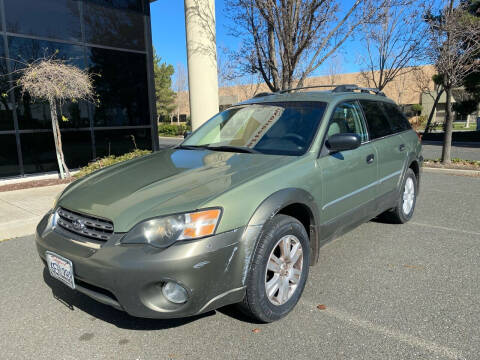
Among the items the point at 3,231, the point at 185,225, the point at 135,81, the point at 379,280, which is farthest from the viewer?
the point at 135,81

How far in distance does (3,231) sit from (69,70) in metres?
4.77

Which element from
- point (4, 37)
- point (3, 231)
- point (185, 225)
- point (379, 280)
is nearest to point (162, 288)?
point (185, 225)

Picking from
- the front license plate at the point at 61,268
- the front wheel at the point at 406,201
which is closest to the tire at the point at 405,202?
the front wheel at the point at 406,201

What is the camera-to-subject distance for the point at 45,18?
31.0 ft

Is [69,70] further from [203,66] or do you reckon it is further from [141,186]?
[141,186]

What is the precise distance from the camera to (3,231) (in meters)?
5.13

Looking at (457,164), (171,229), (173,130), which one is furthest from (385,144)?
(173,130)

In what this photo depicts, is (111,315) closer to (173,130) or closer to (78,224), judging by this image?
(78,224)

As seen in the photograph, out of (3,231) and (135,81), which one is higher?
(135,81)

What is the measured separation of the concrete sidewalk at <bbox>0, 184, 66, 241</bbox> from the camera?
17.1 ft

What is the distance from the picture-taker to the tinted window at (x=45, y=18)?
29.2 ft

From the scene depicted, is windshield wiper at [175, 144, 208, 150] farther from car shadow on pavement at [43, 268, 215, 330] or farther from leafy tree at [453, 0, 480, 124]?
leafy tree at [453, 0, 480, 124]

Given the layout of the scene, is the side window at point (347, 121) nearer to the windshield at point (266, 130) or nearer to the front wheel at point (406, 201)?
the windshield at point (266, 130)

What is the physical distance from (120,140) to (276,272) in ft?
30.9
